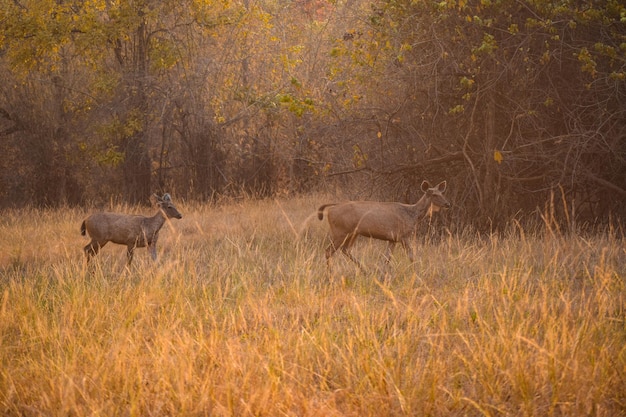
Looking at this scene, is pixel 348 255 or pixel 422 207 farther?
pixel 422 207

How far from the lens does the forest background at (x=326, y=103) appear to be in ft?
35.0

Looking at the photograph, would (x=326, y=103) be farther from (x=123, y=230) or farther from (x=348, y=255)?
(x=123, y=230)

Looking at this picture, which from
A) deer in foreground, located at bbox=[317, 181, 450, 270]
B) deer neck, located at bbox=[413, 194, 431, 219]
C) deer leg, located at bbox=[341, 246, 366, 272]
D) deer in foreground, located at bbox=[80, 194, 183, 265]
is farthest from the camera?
deer in foreground, located at bbox=[80, 194, 183, 265]

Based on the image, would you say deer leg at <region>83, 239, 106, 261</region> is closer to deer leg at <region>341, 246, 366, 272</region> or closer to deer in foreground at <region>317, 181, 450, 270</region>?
deer in foreground at <region>317, 181, 450, 270</region>

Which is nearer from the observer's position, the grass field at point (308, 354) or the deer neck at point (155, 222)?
the grass field at point (308, 354)

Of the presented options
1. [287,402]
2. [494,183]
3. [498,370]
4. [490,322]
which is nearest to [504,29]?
[494,183]

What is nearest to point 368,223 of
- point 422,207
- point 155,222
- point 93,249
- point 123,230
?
point 422,207

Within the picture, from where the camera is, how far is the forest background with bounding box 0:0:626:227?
35.0 ft

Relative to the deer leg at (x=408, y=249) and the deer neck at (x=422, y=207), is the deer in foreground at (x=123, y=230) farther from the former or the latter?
the deer neck at (x=422, y=207)

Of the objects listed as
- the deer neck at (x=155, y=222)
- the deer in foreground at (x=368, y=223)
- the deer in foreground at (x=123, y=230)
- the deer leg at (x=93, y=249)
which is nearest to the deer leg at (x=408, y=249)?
the deer in foreground at (x=368, y=223)

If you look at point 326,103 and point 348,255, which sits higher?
point 326,103

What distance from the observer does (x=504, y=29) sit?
35.9ft

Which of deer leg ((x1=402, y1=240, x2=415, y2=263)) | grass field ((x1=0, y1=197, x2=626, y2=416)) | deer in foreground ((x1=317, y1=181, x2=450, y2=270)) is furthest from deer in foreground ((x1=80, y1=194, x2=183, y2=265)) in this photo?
deer leg ((x1=402, y1=240, x2=415, y2=263))

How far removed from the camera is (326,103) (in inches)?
482
